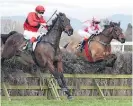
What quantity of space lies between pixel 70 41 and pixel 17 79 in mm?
4131

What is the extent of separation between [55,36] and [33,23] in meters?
0.73

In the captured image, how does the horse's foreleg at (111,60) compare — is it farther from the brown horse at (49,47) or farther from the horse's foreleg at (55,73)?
the horse's foreleg at (55,73)

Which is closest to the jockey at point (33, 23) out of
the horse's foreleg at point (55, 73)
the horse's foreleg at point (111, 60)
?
the horse's foreleg at point (55, 73)

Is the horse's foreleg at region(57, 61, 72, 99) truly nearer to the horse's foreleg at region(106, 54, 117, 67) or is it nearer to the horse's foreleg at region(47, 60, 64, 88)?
the horse's foreleg at region(47, 60, 64, 88)

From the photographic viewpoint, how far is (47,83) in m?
13.6

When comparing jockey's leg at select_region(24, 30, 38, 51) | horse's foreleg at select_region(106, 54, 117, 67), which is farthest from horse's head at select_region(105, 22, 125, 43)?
jockey's leg at select_region(24, 30, 38, 51)

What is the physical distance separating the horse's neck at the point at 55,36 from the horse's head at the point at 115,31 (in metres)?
2.34

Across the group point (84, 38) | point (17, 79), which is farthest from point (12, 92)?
point (84, 38)

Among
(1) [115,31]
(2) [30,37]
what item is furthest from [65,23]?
(1) [115,31]

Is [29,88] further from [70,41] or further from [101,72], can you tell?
[70,41]

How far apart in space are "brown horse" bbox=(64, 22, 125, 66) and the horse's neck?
1.80 m

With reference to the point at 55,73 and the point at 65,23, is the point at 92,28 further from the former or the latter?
the point at 55,73

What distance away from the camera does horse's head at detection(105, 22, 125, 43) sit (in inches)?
598

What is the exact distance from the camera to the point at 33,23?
45.0 feet
